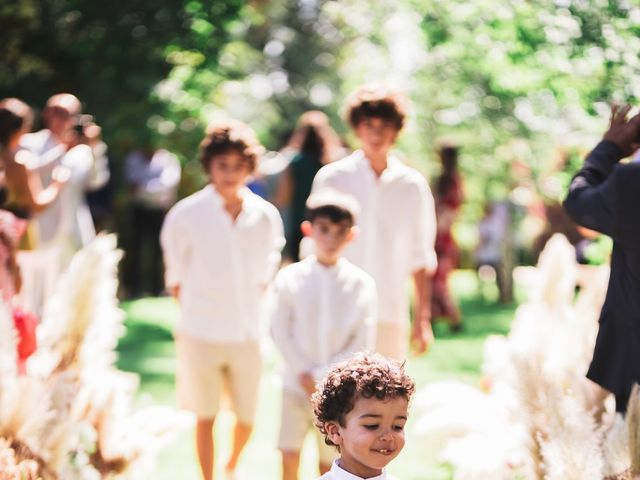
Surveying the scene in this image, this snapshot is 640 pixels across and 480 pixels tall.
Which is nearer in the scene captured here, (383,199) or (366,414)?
(366,414)

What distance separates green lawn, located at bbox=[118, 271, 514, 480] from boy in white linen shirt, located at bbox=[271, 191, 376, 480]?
0.61ft

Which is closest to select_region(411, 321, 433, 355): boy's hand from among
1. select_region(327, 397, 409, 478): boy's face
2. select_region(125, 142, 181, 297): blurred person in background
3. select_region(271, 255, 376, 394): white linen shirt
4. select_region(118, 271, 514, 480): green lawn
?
select_region(118, 271, 514, 480): green lawn

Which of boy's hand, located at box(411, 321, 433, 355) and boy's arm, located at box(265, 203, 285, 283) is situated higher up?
boy's arm, located at box(265, 203, 285, 283)

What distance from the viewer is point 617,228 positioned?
3.28 meters

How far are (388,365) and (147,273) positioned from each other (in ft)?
38.9

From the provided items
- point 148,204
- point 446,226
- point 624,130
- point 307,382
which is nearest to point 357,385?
point 624,130

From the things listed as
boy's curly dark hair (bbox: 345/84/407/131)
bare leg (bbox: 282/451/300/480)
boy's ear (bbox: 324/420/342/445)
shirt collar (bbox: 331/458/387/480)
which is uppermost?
boy's curly dark hair (bbox: 345/84/407/131)

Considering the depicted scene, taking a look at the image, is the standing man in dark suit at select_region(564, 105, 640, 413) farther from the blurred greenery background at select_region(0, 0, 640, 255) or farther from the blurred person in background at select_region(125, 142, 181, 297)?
the blurred person in background at select_region(125, 142, 181, 297)

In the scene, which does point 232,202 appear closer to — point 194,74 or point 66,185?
point 66,185

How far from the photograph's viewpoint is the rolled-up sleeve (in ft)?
17.4

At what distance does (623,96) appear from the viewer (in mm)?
4559

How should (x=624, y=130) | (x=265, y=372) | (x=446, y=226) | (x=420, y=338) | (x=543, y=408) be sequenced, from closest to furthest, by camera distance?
1. (x=543, y=408)
2. (x=624, y=130)
3. (x=420, y=338)
4. (x=265, y=372)
5. (x=446, y=226)

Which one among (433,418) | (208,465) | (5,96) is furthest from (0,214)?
(5,96)

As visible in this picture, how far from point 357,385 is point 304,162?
665 centimetres
